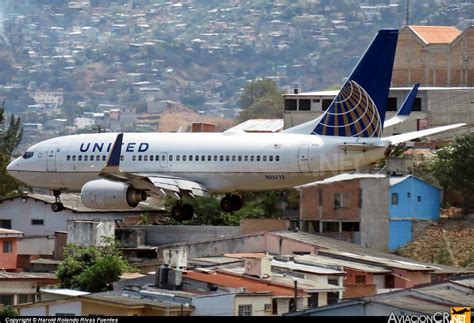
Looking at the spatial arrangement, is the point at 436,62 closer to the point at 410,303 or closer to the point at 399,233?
the point at 399,233

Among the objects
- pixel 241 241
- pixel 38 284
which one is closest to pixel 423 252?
pixel 241 241

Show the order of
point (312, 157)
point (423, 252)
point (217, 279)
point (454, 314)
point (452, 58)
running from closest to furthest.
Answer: point (454, 314) < point (217, 279) < point (312, 157) < point (423, 252) < point (452, 58)

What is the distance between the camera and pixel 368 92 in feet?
258

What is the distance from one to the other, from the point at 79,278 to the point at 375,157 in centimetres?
1283

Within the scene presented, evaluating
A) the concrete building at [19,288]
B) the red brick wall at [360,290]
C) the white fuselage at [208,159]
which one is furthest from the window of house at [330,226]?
the concrete building at [19,288]

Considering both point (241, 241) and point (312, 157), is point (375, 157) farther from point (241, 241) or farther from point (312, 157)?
point (241, 241)

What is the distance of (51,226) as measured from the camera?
9500 centimetres

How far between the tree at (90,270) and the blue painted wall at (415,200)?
19562 millimetres

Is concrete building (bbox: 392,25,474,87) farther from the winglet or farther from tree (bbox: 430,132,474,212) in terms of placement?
the winglet

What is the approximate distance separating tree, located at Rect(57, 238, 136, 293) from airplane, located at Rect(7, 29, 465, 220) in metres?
3.44

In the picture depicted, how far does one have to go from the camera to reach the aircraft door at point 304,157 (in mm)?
76938

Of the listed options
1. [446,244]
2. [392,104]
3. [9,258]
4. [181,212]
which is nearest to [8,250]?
[9,258]

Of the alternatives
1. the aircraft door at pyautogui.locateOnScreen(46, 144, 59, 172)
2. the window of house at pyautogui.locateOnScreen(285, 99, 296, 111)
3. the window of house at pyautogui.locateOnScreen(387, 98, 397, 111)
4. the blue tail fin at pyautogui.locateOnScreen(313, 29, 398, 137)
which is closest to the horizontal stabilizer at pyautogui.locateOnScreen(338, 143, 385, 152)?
the blue tail fin at pyautogui.locateOnScreen(313, 29, 398, 137)

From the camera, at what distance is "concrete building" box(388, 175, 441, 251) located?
91.8 metres
